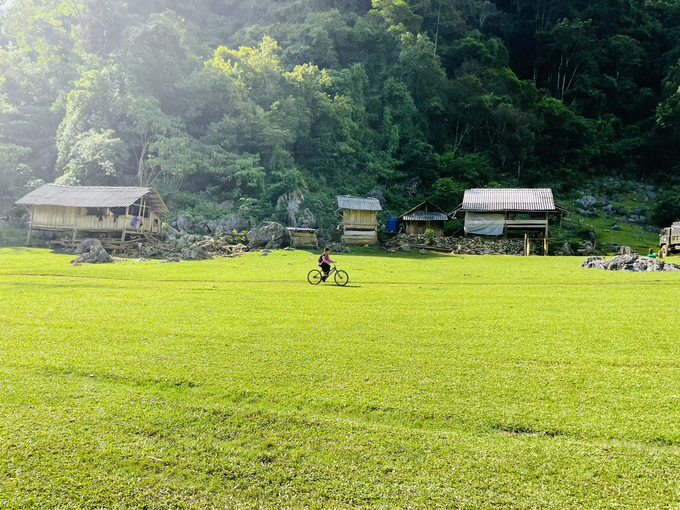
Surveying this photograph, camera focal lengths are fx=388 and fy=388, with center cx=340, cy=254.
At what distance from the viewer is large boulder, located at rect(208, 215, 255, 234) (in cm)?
3309

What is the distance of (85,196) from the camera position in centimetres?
3027

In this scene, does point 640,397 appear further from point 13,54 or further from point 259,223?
point 13,54

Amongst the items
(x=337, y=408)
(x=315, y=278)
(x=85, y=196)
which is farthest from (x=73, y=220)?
(x=337, y=408)

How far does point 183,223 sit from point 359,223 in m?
15.5

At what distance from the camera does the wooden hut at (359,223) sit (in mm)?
34562

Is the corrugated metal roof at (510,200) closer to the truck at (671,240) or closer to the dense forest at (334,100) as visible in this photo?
the dense forest at (334,100)

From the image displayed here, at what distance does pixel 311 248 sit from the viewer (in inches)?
1209

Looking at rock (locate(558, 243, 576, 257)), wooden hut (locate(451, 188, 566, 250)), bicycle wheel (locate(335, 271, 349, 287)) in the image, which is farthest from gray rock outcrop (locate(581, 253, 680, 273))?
wooden hut (locate(451, 188, 566, 250))

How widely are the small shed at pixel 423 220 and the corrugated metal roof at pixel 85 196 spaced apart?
21.8 metres

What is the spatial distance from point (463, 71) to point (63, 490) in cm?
5952

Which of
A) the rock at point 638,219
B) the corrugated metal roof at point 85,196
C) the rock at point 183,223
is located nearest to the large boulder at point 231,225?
the rock at point 183,223

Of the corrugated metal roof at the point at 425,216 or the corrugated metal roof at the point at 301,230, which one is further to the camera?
the corrugated metal roof at the point at 425,216

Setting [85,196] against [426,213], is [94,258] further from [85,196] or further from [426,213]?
[426,213]

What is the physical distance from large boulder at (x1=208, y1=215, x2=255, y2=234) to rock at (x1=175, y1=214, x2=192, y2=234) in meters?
2.02
